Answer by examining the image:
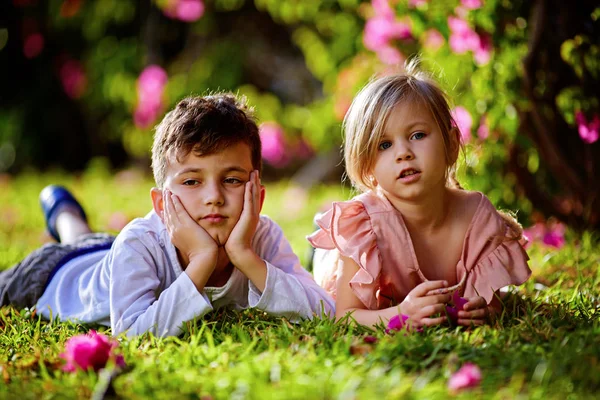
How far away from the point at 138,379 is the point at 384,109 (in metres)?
1.28

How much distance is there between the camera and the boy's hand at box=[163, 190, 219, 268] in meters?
2.53

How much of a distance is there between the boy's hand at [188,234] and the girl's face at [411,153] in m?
0.66

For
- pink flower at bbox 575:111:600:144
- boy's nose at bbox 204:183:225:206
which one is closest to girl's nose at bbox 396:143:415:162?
boy's nose at bbox 204:183:225:206

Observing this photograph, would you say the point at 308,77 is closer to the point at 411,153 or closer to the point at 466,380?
the point at 411,153

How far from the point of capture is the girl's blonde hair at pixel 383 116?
2.60 m

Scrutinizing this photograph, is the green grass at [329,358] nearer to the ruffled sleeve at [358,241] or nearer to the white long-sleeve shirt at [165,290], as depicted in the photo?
the white long-sleeve shirt at [165,290]

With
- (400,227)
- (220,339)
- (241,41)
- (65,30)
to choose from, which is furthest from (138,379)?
(65,30)

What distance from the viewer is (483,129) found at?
13.1ft

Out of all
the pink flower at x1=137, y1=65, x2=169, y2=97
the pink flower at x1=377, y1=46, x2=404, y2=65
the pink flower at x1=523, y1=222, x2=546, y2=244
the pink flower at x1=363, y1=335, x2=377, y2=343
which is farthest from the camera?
the pink flower at x1=137, y1=65, x2=169, y2=97

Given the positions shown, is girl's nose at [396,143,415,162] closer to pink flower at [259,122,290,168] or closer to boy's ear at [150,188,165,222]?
boy's ear at [150,188,165,222]

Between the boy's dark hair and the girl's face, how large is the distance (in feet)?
1.65

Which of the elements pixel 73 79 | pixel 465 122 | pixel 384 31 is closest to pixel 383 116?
pixel 465 122

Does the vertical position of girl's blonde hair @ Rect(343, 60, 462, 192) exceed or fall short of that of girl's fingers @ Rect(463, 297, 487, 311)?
it exceeds it

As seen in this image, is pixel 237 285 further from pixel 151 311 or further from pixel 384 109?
pixel 384 109
